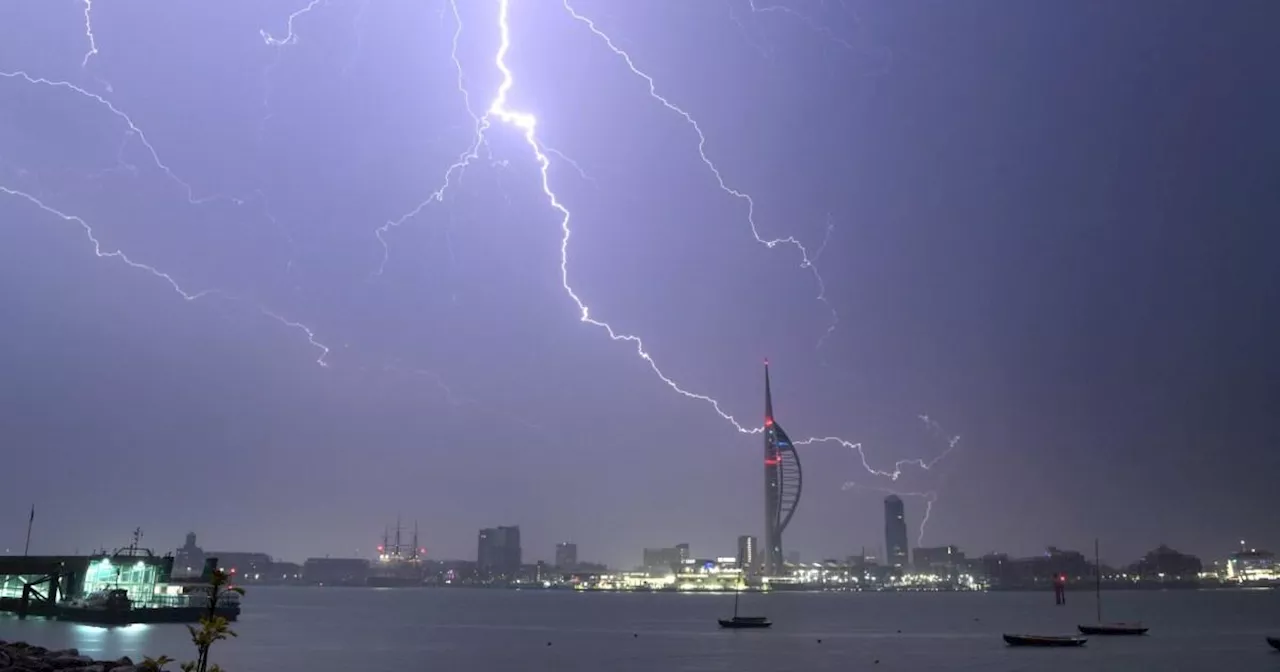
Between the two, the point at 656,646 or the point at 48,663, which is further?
the point at 656,646

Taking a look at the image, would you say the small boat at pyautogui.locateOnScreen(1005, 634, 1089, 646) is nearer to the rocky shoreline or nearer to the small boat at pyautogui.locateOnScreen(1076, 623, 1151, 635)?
the small boat at pyautogui.locateOnScreen(1076, 623, 1151, 635)

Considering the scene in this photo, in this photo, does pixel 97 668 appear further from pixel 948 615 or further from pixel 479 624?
pixel 948 615

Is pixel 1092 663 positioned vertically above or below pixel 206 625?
below

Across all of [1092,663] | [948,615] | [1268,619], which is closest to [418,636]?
[1092,663]

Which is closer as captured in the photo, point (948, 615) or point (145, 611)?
point (145, 611)

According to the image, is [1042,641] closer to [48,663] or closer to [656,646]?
[656,646]

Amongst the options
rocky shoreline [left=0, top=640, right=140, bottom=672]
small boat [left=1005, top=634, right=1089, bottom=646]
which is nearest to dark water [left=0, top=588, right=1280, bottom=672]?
small boat [left=1005, top=634, right=1089, bottom=646]

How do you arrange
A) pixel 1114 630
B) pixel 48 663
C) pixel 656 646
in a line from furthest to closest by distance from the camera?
pixel 1114 630 < pixel 656 646 < pixel 48 663

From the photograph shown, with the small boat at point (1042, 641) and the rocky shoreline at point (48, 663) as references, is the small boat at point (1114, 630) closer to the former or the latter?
the small boat at point (1042, 641)

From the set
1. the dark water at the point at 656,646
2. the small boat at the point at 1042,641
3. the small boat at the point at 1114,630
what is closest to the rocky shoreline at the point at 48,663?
the dark water at the point at 656,646

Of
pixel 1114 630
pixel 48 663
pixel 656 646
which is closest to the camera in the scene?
pixel 48 663

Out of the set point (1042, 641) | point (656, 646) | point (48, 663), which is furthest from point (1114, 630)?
point (48, 663)
